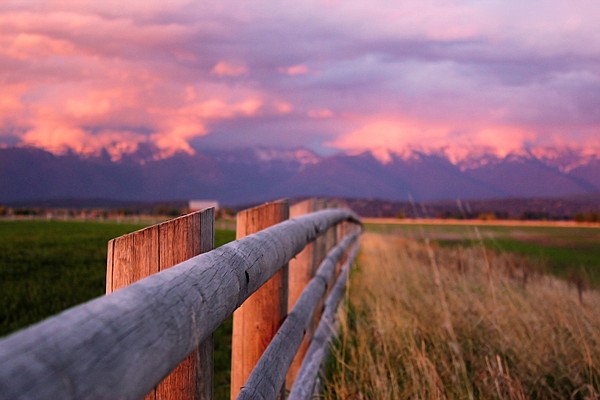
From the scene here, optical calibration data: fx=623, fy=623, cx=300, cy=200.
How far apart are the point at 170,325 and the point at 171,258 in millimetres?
436

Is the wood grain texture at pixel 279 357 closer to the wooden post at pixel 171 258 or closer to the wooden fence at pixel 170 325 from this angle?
the wooden fence at pixel 170 325

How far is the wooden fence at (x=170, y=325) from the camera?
757mm

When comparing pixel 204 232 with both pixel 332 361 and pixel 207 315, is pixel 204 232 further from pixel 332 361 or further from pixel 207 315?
pixel 332 361

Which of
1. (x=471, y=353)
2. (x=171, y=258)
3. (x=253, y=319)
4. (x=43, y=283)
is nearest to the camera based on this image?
(x=171, y=258)

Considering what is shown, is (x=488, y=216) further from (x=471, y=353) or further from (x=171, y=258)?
(x=171, y=258)

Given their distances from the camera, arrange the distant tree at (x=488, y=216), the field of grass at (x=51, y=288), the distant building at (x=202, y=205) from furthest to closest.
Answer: the distant tree at (x=488, y=216) < the field of grass at (x=51, y=288) < the distant building at (x=202, y=205)

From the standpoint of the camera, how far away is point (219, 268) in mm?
1507

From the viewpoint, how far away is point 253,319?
2.66 m

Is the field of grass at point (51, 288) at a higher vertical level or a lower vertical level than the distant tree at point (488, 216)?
higher

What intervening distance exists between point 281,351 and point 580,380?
1.97 m

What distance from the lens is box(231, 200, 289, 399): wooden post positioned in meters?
2.60

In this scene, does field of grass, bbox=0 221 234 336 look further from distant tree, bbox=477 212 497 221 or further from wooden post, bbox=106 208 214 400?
distant tree, bbox=477 212 497 221

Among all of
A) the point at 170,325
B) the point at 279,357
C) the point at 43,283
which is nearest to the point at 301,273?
the point at 279,357

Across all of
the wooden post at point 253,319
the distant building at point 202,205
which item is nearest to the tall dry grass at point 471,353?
the wooden post at point 253,319
